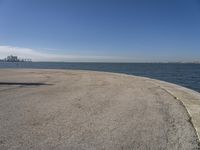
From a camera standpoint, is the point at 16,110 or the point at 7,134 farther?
the point at 16,110

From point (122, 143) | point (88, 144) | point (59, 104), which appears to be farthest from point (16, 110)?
point (122, 143)

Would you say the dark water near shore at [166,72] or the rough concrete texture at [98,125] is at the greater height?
the rough concrete texture at [98,125]

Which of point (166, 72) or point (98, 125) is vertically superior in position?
point (98, 125)

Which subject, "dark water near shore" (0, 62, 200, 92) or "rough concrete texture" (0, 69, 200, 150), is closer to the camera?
→ "rough concrete texture" (0, 69, 200, 150)

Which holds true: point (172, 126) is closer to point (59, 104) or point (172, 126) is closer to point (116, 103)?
point (116, 103)

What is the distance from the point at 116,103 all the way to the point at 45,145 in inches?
154

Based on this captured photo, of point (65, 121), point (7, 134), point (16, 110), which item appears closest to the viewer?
point (7, 134)

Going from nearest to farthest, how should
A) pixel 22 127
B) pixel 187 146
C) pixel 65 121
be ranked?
pixel 187 146 < pixel 22 127 < pixel 65 121

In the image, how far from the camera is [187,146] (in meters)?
3.76

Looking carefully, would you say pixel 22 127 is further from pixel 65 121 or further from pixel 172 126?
pixel 172 126

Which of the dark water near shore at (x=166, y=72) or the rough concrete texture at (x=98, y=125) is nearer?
the rough concrete texture at (x=98, y=125)

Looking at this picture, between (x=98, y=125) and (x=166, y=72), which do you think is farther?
(x=166, y=72)

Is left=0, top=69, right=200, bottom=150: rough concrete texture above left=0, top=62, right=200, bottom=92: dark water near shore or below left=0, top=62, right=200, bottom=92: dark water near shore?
above

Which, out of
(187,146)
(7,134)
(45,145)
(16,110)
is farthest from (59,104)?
(187,146)
